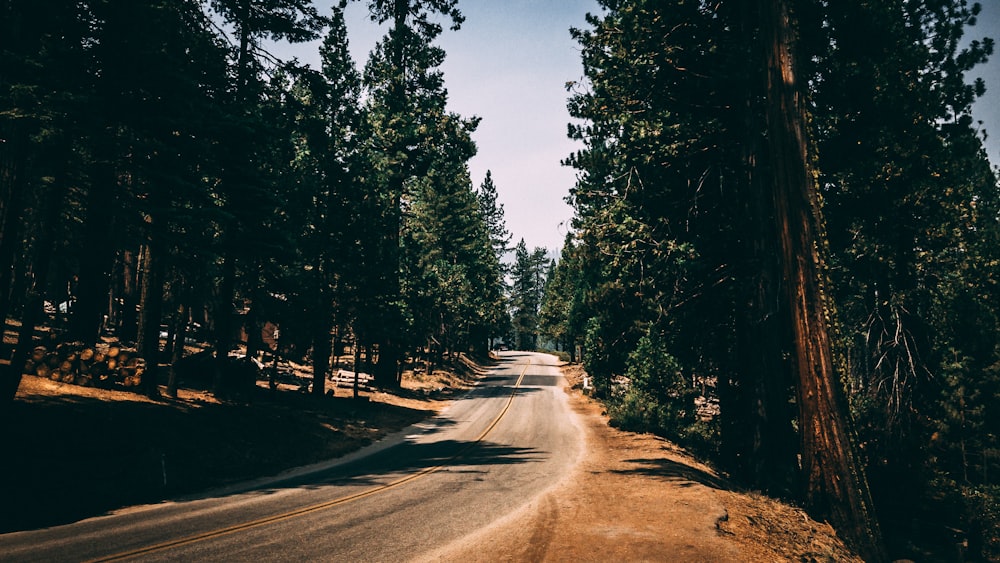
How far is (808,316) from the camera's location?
918 cm

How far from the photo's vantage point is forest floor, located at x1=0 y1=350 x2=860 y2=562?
820 cm

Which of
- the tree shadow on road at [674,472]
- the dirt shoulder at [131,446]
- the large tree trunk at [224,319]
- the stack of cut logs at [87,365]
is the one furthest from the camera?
the large tree trunk at [224,319]

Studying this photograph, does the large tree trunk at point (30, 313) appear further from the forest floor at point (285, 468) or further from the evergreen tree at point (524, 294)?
the evergreen tree at point (524, 294)

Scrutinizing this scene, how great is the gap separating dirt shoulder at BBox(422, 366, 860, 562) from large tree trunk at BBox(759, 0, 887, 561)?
66 centimetres

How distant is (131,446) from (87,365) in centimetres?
515

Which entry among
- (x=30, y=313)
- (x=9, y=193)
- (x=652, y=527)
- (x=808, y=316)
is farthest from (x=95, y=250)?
(x=808, y=316)

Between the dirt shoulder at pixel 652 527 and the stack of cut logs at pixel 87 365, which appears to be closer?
the dirt shoulder at pixel 652 527

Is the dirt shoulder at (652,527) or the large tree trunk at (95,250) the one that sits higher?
the large tree trunk at (95,250)

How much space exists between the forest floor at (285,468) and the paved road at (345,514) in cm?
96

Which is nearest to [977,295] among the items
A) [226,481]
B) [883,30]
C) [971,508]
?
[971,508]

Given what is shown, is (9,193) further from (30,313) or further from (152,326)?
(152,326)

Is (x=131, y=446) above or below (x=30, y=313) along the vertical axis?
below

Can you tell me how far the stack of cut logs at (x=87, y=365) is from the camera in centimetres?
1527

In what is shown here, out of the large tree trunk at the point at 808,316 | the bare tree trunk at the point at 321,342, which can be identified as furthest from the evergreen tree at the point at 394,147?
the large tree trunk at the point at 808,316
